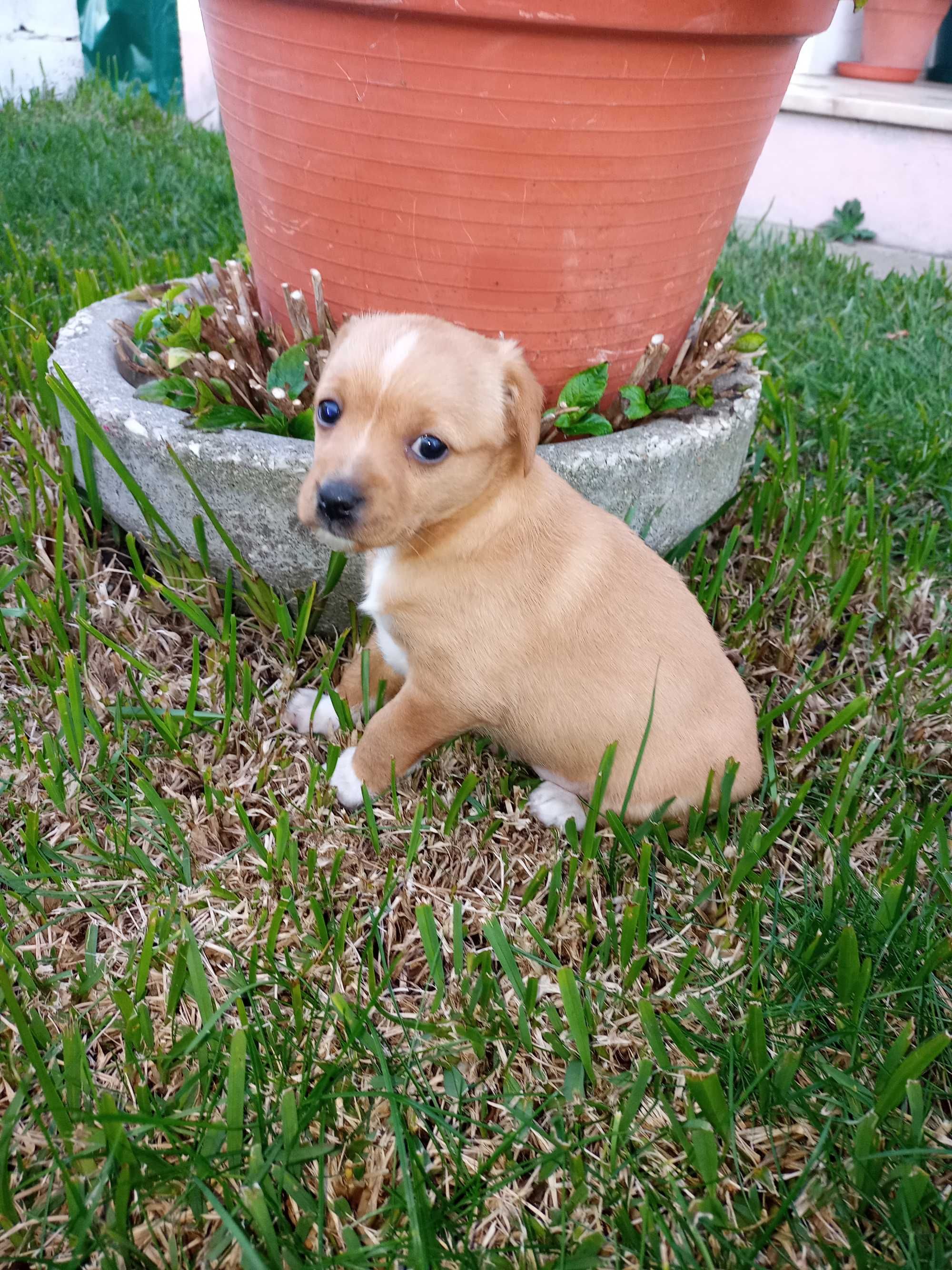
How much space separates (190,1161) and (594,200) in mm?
2038

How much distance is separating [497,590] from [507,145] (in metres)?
1.00

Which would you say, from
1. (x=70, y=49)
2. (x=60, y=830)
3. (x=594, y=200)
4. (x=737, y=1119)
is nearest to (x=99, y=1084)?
(x=60, y=830)

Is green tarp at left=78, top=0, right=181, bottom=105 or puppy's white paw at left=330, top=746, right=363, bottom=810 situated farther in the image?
green tarp at left=78, top=0, right=181, bottom=105

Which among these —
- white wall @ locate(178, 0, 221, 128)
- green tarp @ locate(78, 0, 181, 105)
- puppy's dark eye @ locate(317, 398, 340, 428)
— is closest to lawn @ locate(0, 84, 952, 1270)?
puppy's dark eye @ locate(317, 398, 340, 428)

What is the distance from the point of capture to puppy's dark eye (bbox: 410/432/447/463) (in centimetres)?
164

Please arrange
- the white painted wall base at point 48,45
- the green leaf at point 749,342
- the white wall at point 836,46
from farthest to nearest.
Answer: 1. the white wall at point 836,46
2. the white painted wall base at point 48,45
3. the green leaf at point 749,342

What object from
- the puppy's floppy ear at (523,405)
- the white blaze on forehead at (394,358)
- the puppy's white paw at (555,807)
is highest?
the white blaze on forehead at (394,358)

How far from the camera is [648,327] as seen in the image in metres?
2.45

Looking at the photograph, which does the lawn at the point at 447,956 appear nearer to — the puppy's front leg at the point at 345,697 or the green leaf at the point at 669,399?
the puppy's front leg at the point at 345,697

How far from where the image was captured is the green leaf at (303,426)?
90.4 inches

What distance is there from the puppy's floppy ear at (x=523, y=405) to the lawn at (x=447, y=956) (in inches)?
28.8

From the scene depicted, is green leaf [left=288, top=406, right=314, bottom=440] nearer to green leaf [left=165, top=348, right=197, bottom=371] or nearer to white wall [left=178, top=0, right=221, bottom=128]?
green leaf [left=165, top=348, right=197, bottom=371]

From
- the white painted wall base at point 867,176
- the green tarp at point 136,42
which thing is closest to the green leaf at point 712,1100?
the white painted wall base at point 867,176

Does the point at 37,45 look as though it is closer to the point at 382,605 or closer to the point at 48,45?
the point at 48,45
